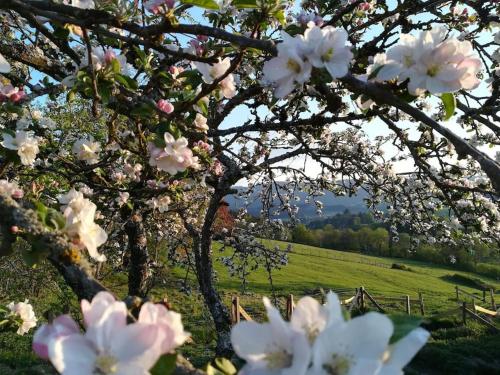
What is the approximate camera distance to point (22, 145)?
7.75ft

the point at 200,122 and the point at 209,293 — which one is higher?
the point at 200,122

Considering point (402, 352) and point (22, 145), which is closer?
point (402, 352)

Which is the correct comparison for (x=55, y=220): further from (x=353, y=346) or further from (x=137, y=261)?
(x=137, y=261)

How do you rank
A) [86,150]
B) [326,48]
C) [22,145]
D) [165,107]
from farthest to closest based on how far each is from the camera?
[86,150] < [22,145] < [165,107] < [326,48]

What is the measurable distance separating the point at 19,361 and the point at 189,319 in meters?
6.37

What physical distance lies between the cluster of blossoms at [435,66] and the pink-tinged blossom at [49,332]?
956 mm

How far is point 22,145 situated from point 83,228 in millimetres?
1559

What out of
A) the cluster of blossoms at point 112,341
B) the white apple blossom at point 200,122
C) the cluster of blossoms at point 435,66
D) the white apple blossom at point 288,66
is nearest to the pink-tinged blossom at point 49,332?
the cluster of blossoms at point 112,341

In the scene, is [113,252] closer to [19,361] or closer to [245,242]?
[19,361]

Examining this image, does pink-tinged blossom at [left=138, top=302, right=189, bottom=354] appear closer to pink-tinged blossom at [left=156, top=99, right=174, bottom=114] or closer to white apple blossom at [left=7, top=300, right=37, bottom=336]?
pink-tinged blossom at [left=156, top=99, right=174, bottom=114]

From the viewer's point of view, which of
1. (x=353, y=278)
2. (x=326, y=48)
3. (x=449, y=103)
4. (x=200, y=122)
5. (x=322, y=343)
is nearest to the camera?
(x=322, y=343)

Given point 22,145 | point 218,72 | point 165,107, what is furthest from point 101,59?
point 22,145

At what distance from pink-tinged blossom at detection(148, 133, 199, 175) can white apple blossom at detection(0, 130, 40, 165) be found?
30.6 inches

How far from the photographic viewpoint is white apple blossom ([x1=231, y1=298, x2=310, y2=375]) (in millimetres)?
686
